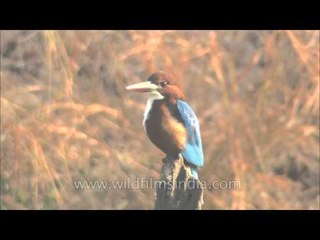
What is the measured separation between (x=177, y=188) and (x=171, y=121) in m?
0.39

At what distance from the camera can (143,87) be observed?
3.65m

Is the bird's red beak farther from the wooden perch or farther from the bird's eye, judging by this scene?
the wooden perch

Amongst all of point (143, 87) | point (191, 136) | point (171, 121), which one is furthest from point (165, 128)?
point (143, 87)

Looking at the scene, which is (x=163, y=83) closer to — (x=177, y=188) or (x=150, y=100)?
(x=150, y=100)

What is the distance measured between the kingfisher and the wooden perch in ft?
0.12

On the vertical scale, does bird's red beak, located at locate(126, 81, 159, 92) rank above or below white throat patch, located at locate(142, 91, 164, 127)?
above

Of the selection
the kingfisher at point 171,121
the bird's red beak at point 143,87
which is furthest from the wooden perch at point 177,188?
the bird's red beak at point 143,87

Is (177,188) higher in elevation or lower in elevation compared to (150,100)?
lower

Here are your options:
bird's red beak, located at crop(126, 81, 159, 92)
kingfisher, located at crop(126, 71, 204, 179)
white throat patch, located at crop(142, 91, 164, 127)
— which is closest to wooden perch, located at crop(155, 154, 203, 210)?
kingfisher, located at crop(126, 71, 204, 179)

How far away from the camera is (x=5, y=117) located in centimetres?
364

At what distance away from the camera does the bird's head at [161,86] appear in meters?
3.61

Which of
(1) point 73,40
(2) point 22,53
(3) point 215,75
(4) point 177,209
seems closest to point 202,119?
(3) point 215,75

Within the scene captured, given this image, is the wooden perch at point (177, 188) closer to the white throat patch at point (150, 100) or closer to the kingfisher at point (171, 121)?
the kingfisher at point (171, 121)

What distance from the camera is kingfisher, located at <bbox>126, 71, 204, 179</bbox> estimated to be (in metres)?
3.59
